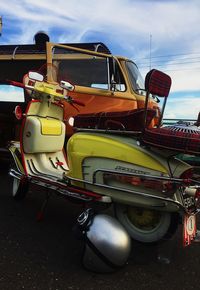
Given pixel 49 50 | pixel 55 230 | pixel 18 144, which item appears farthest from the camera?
pixel 49 50

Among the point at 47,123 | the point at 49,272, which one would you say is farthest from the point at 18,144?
the point at 49,272

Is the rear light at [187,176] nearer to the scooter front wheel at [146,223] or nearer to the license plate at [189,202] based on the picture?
the license plate at [189,202]

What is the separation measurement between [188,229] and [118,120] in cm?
117

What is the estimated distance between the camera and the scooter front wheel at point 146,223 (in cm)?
338

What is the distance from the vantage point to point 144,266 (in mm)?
3326

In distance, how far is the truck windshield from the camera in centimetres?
612

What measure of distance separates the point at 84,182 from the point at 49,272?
0.87m

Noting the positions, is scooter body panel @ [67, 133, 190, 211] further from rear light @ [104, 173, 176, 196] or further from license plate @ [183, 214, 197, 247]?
license plate @ [183, 214, 197, 247]

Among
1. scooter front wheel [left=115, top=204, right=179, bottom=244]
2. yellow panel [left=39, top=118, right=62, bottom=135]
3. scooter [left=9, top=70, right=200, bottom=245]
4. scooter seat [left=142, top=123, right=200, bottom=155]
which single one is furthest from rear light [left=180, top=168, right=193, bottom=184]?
yellow panel [left=39, top=118, right=62, bottom=135]

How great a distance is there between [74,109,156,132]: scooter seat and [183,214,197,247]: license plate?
88cm

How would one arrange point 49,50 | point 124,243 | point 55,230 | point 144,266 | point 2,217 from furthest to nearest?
point 49,50 → point 2,217 → point 55,230 → point 144,266 → point 124,243

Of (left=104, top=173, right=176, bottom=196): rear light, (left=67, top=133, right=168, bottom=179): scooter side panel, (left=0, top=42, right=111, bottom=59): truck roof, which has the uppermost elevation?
(left=0, top=42, right=111, bottom=59): truck roof

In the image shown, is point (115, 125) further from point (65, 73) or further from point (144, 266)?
point (65, 73)

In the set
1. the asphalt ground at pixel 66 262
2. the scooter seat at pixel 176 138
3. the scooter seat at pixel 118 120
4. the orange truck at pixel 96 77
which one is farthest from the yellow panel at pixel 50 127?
the scooter seat at pixel 176 138
